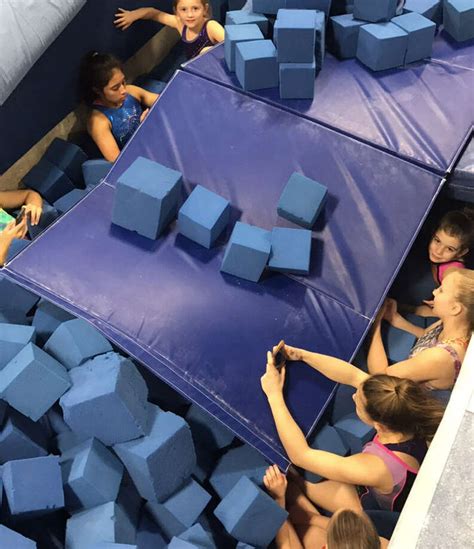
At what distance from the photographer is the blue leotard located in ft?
11.7

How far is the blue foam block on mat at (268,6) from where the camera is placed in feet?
10.6

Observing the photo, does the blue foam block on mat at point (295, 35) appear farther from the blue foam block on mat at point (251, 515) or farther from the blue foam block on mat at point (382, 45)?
the blue foam block on mat at point (251, 515)

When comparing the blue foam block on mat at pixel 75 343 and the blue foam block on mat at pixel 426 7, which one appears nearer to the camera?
the blue foam block on mat at pixel 75 343

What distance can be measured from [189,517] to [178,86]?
80.8 inches

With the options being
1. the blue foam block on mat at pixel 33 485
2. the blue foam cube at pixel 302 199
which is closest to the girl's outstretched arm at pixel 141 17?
the blue foam cube at pixel 302 199

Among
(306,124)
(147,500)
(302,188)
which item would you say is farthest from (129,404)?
(306,124)

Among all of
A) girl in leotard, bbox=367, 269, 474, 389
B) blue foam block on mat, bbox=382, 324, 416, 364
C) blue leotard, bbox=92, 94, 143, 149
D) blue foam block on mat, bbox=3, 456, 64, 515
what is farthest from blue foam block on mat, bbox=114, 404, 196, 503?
blue leotard, bbox=92, 94, 143, 149

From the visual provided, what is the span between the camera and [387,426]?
2.08 metres

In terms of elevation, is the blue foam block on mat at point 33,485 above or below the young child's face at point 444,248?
below

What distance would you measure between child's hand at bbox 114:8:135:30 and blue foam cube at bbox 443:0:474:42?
1771mm

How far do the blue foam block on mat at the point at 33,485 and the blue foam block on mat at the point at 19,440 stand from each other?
0.38 ft

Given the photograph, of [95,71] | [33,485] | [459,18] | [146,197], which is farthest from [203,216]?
[459,18]

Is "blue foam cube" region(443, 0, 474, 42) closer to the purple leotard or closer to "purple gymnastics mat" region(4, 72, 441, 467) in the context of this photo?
"purple gymnastics mat" region(4, 72, 441, 467)

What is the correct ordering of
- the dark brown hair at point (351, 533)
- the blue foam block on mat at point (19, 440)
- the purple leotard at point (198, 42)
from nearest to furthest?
the dark brown hair at point (351, 533) → the blue foam block on mat at point (19, 440) → the purple leotard at point (198, 42)
